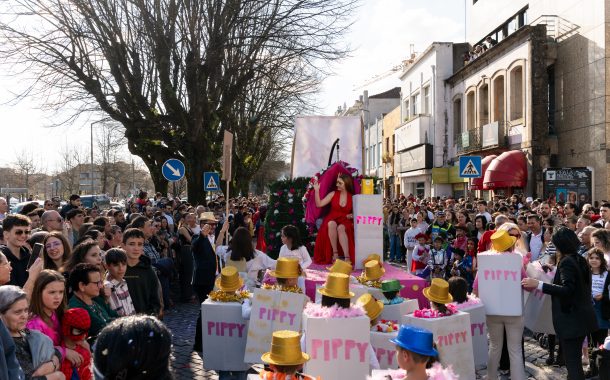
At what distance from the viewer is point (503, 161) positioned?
23.2 meters

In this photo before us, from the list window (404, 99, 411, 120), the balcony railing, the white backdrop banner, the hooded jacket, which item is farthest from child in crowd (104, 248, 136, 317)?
window (404, 99, 411, 120)

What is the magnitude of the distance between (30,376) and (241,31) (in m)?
16.8

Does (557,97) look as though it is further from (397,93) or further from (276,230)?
(397,93)

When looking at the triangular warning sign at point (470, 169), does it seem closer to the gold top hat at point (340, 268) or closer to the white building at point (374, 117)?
the gold top hat at point (340, 268)

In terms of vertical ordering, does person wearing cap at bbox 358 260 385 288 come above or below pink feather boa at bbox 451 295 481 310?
above

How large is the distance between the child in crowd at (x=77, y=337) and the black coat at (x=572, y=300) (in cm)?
440

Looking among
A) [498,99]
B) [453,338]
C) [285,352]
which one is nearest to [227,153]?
[453,338]

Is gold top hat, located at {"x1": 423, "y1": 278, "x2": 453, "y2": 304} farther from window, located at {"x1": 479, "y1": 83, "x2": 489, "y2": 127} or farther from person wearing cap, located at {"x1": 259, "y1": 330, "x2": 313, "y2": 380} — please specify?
window, located at {"x1": 479, "y1": 83, "x2": 489, "y2": 127}

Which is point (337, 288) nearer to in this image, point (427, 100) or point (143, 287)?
point (143, 287)

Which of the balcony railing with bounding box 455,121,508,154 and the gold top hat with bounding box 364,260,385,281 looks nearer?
the gold top hat with bounding box 364,260,385,281

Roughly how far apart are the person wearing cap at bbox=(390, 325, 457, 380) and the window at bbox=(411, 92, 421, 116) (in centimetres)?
3709

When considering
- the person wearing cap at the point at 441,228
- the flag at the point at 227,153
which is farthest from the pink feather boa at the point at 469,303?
the person wearing cap at the point at 441,228

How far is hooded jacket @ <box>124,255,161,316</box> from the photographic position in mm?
6230

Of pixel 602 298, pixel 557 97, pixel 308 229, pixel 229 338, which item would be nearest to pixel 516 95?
pixel 557 97
